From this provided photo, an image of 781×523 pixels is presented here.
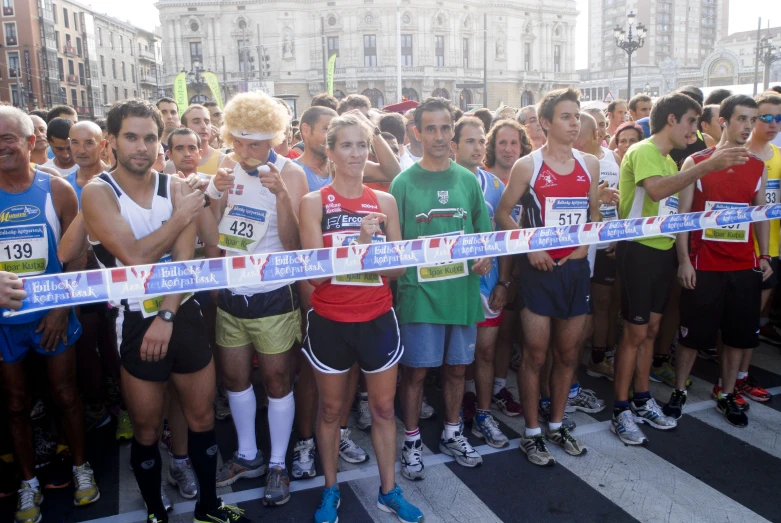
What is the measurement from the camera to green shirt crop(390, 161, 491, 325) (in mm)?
3695

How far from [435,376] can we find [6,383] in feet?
11.3

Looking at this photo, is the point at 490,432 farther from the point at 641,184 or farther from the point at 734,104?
the point at 734,104

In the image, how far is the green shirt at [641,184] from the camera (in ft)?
13.6

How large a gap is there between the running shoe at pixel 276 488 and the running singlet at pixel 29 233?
167 centimetres

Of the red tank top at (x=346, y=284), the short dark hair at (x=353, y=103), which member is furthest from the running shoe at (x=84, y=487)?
the short dark hair at (x=353, y=103)

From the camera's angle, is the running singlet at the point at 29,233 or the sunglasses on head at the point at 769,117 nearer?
the running singlet at the point at 29,233

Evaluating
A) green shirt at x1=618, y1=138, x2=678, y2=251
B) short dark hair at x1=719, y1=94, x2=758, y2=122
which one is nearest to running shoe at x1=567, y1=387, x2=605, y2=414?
green shirt at x1=618, y1=138, x2=678, y2=251

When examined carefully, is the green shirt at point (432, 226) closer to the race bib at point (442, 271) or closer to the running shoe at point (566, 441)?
the race bib at point (442, 271)

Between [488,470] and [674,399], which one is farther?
[674,399]

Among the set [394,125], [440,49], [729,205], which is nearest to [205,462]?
[394,125]

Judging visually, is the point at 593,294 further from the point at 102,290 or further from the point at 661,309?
the point at 102,290

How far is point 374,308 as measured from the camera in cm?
326

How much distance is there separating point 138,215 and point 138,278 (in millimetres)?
356

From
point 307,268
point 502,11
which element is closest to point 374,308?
point 307,268
